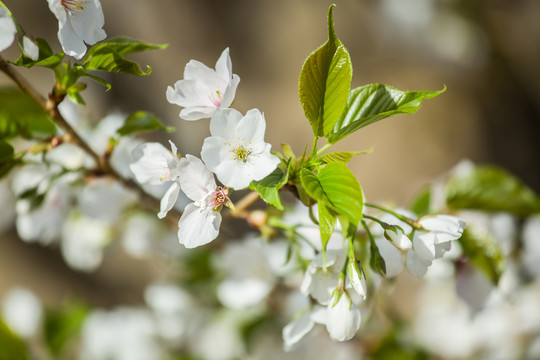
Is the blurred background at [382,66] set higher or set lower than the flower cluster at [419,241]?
lower

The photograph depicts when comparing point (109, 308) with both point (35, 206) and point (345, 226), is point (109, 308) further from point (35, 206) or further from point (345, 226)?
point (345, 226)

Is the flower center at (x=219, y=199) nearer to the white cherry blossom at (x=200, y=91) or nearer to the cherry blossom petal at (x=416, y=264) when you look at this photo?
the white cherry blossom at (x=200, y=91)

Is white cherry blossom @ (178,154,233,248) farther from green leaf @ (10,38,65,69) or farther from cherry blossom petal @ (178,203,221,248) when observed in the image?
green leaf @ (10,38,65,69)

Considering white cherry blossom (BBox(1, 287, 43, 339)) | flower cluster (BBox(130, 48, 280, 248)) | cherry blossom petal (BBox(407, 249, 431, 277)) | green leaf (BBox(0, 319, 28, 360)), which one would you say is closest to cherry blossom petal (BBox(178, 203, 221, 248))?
flower cluster (BBox(130, 48, 280, 248))

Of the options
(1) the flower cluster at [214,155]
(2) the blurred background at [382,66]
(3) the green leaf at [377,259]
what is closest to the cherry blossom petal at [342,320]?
(3) the green leaf at [377,259]

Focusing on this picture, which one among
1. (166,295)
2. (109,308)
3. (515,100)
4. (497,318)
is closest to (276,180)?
(166,295)

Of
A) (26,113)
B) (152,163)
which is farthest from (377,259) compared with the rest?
(26,113)

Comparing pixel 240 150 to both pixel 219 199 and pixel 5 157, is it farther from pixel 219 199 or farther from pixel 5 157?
pixel 5 157
